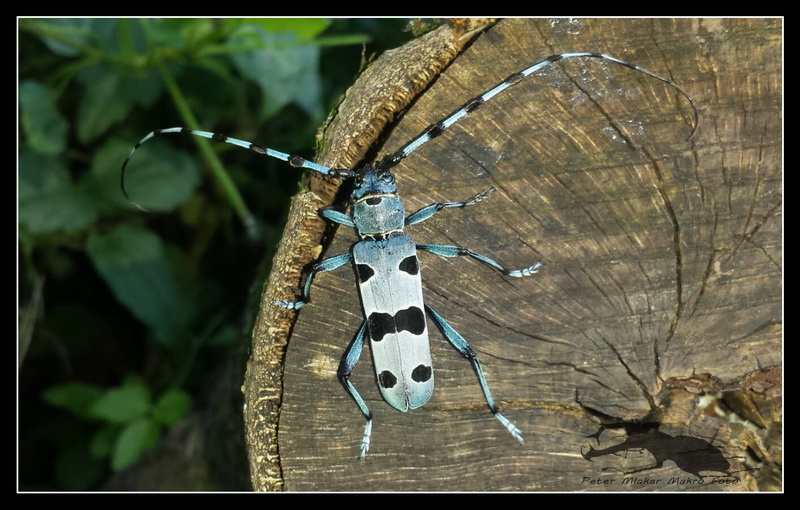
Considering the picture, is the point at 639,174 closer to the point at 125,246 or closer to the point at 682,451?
the point at 682,451

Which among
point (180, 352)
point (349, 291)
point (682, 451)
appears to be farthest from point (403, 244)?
point (180, 352)

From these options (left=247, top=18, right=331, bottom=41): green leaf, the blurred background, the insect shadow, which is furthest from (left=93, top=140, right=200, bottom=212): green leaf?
the insect shadow

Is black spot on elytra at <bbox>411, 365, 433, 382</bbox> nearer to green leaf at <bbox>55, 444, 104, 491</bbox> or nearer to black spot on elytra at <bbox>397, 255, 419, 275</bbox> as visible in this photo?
black spot on elytra at <bbox>397, 255, 419, 275</bbox>

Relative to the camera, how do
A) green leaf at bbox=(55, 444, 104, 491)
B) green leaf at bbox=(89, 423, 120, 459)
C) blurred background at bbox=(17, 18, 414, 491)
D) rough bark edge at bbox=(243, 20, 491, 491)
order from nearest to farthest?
rough bark edge at bbox=(243, 20, 491, 491) < blurred background at bbox=(17, 18, 414, 491) < green leaf at bbox=(89, 423, 120, 459) < green leaf at bbox=(55, 444, 104, 491)

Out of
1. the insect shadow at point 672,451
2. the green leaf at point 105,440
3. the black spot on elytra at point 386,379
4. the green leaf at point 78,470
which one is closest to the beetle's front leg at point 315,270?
the black spot on elytra at point 386,379

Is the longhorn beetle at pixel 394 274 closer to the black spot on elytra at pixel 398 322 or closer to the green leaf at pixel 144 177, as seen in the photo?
the black spot on elytra at pixel 398 322

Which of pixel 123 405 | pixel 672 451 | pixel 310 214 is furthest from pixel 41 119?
pixel 672 451

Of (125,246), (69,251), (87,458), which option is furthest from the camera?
(69,251)
